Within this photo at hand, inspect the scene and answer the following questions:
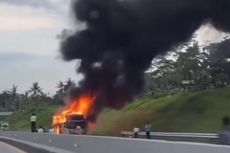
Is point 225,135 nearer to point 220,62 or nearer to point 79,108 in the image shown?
point 79,108

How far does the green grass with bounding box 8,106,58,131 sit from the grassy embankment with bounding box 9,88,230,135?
119ft

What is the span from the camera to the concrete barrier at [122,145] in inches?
479

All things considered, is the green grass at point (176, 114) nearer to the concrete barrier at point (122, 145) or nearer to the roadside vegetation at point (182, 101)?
the roadside vegetation at point (182, 101)

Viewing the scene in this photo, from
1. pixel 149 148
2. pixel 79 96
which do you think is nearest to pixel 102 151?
pixel 149 148

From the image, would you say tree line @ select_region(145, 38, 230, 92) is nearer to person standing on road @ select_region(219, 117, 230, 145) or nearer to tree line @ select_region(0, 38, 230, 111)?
tree line @ select_region(0, 38, 230, 111)

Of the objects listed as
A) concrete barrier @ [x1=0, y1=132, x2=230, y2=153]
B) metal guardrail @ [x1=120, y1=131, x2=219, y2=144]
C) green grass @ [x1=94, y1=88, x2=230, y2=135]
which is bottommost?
concrete barrier @ [x1=0, y1=132, x2=230, y2=153]

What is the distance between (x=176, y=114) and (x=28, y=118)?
68.6 m

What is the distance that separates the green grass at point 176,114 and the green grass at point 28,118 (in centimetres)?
3877

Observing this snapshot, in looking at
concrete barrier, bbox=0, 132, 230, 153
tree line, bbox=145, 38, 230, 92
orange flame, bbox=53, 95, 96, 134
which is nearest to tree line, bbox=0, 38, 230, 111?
tree line, bbox=145, 38, 230, 92

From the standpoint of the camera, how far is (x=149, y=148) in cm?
1534

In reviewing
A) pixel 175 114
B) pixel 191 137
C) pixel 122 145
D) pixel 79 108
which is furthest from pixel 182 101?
pixel 122 145

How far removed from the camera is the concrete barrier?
1216 centimetres

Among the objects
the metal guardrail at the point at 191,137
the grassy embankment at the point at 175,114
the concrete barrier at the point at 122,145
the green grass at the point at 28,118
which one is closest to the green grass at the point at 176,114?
the grassy embankment at the point at 175,114

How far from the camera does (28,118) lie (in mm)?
130500
